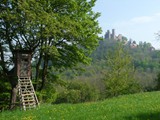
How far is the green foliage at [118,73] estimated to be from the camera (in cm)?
4812

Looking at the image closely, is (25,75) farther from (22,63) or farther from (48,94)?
(48,94)

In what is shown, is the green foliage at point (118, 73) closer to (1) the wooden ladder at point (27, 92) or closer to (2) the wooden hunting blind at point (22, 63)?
(2) the wooden hunting blind at point (22, 63)

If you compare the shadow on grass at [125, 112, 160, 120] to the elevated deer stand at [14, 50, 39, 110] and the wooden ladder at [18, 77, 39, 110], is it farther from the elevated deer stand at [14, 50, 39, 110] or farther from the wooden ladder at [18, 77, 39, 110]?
the elevated deer stand at [14, 50, 39, 110]

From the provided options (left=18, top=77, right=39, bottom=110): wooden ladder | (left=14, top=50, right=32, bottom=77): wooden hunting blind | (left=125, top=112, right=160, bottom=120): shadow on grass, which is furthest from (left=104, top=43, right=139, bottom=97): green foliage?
(left=125, top=112, right=160, bottom=120): shadow on grass

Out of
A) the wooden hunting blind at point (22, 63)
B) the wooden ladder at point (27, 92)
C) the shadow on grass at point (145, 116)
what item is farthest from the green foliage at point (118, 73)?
the shadow on grass at point (145, 116)

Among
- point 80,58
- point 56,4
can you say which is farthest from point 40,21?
point 80,58

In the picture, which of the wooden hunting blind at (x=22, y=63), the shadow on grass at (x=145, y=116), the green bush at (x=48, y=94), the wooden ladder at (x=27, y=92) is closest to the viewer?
the shadow on grass at (x=145, y=116)

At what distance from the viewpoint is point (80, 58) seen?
35094 mm

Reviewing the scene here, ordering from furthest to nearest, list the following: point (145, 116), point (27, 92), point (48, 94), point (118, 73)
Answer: point (118, 73) < point (48, 94) < point (27, 92) < point (145, 116)

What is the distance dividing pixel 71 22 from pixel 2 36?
7307mm

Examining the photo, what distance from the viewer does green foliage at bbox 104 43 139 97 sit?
158 feet

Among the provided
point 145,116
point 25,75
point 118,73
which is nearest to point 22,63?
point 25,75

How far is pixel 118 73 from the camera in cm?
4831

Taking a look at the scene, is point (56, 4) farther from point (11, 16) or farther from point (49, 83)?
point (49, 83)
